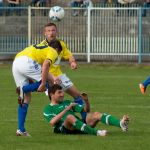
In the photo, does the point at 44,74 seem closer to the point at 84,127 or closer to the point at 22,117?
the point at 22,117

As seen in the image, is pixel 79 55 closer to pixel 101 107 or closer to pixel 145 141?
pixel 101 107

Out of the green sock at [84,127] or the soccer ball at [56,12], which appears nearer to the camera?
the green sock at [84,127]

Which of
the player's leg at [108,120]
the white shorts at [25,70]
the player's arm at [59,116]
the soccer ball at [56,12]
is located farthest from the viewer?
the soccer ball at [56,12]

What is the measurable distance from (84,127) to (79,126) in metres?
0.09

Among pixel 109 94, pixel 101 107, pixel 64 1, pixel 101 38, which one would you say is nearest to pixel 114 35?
pixel 101 38

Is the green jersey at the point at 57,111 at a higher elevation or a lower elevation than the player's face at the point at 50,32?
lower

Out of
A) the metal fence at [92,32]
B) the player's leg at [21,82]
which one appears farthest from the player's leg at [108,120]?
the metal fence at [92,32]

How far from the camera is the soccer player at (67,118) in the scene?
13555 mm

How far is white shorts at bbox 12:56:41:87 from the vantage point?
45.4 ft

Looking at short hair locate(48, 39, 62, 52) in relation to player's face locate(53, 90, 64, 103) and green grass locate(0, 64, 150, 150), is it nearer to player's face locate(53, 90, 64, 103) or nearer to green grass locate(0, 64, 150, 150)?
player's face locate(53, 90, 64, 103)

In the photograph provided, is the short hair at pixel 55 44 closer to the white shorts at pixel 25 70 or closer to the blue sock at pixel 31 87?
the white shorts at pixel 25 70

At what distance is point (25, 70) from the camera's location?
13883 mm

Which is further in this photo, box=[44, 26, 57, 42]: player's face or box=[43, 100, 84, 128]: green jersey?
box=[44, 26, 57, 42]: player's face

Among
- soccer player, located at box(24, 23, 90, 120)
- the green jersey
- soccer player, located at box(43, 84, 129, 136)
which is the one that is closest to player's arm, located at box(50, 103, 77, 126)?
soccer player, located at box(43, 84, 129, 136)
